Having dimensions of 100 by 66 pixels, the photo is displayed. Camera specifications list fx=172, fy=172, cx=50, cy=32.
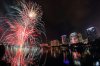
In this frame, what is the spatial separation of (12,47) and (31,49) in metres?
3.95

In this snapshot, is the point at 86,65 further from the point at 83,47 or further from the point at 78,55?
the point at 83,47

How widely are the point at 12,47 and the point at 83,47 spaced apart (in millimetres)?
18709

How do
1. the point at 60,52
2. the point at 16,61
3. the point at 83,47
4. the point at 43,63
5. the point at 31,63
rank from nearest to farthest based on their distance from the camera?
the point at 16,61
the point at 31,63
the point at 43,63
the point at 60,52
the point at 83,47

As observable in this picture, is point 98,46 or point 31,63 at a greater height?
point 98,46

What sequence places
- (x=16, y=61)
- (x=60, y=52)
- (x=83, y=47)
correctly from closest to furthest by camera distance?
(x=16, y=61) → (x=60, y=52) → (x=83, y=47)

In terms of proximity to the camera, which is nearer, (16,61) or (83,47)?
(16,61)

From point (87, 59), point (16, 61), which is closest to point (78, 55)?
point (87, 59)

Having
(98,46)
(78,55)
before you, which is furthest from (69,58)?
(98,46)

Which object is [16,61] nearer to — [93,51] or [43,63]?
[43,63]

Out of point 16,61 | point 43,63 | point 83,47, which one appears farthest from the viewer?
point 83,47

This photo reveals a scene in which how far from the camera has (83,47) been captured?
44344 mm

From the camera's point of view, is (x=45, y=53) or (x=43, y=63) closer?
(x=43, y=63)

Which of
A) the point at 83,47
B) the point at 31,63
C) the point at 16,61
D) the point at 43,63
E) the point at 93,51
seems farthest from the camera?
the point at 83,47

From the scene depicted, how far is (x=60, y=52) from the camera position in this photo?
41562mm
